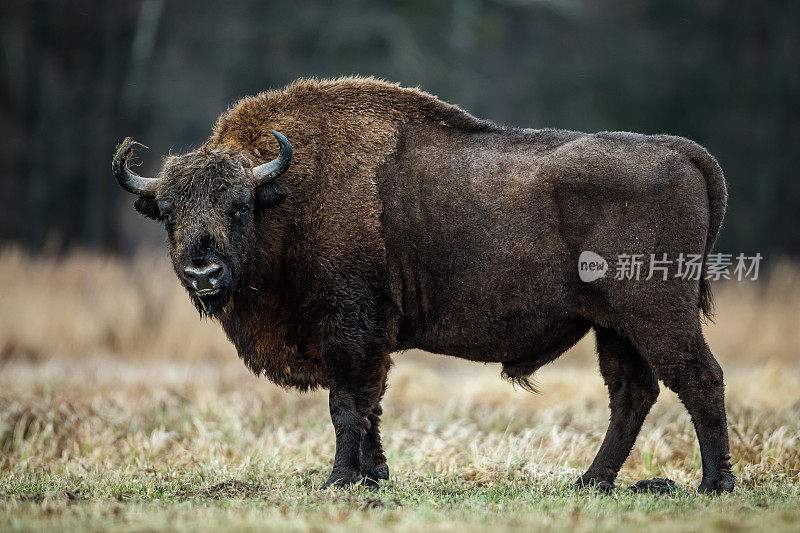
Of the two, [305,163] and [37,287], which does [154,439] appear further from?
[37,287]

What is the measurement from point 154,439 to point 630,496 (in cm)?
394

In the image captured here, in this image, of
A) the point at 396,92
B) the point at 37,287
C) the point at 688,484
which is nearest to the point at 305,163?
the point at 396,92

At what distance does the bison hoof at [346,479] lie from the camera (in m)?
5.93

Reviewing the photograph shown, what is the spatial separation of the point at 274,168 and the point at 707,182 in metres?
3.03

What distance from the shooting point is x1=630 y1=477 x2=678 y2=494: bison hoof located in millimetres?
5847

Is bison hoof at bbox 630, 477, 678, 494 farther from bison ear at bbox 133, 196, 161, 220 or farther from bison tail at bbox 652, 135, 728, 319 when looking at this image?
bison ear at bbox 133, 196, 161, 220

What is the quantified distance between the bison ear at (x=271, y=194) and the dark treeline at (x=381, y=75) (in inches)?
693

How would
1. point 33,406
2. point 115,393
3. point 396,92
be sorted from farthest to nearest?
point 115,393, point 33,406, point 396,92

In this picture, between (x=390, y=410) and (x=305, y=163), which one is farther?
(x=390, y=410)

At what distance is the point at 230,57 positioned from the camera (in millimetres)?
26750

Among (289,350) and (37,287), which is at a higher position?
(289,350)

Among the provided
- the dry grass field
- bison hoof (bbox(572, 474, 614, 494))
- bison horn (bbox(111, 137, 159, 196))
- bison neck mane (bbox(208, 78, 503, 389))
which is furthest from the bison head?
bison hoof (bbox(572, 474, 614, 494))

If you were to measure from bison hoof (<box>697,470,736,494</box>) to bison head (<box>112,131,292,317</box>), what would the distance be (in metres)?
3.32

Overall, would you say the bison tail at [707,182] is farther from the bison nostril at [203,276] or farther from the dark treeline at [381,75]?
the dark treeline at [381,75]
